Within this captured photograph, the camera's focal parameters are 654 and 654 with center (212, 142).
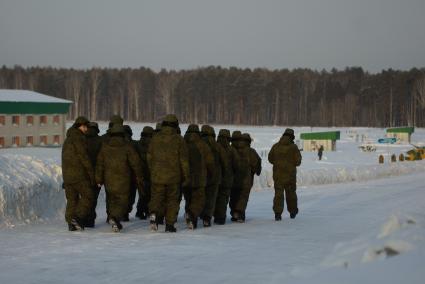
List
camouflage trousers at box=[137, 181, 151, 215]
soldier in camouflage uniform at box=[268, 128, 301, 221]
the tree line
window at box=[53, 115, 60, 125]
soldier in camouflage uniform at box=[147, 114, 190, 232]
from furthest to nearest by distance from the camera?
the tree line → window at box=[53, 115, 60, 125] → soldier in camouflage uniform at box=[268, 128, 301, 221] → camouflage trousers at box=[137, 181, 151, 215] → soldier in camouflage uniform at box=[147, 114, 190, 232]

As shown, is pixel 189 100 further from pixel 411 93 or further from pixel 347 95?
pixel 411 93

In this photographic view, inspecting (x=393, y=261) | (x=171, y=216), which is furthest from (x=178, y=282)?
(x=171, y=216)

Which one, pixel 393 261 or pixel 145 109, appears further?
pixel 145 109

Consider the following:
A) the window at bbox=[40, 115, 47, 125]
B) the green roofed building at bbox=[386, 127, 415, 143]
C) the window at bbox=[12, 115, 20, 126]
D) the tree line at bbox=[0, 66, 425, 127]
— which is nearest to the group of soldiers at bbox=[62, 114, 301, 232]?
the window at bbox=[12, 115, 20, 126]

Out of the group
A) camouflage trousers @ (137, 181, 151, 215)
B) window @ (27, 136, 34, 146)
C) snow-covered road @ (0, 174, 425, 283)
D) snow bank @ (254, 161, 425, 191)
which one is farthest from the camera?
window @ (27, 136, 34, 146)

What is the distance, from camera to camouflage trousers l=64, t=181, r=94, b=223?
975 cm

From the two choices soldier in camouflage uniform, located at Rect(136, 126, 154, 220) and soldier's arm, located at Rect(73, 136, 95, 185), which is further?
soldier in camouflage uniform, located at Rect(136, 126, 154, 220)

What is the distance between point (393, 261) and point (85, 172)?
581cm

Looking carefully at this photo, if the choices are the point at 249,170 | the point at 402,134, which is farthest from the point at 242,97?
the point at 249,170

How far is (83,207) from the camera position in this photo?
976cm

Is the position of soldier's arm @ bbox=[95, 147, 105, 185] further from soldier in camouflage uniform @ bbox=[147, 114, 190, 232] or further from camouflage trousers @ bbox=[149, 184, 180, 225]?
camouflage trousers @ bbox=[149, 184, 180, 225]

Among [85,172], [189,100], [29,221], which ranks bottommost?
[29,221]

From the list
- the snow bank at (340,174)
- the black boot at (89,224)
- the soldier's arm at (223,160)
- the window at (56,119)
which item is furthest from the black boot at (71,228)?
the window at (56,119)

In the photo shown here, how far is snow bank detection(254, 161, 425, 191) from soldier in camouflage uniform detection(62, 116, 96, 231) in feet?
43.6
